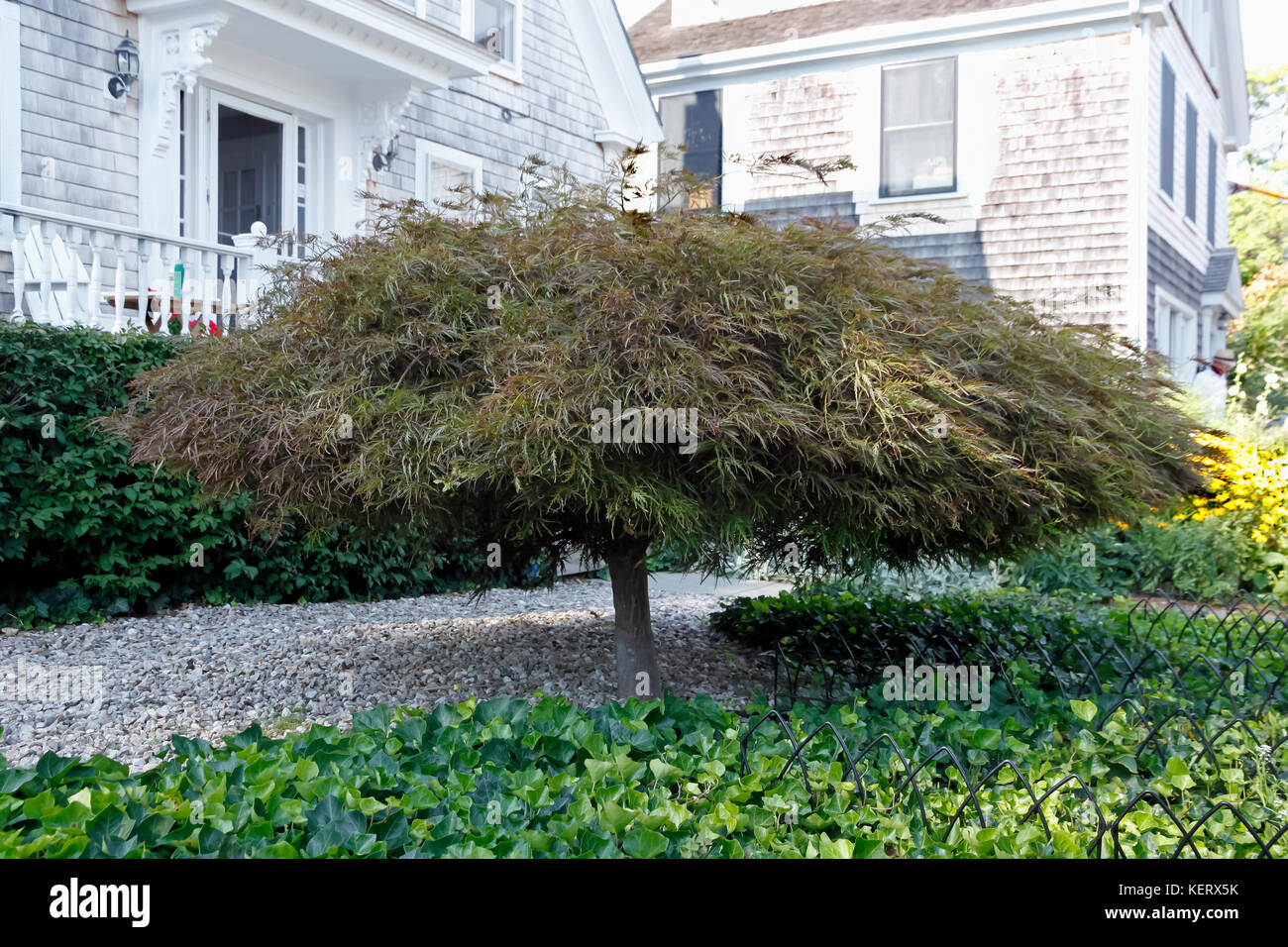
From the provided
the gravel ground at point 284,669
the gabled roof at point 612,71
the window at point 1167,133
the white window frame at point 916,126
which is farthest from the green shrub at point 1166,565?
the gabled roof at point 612,71

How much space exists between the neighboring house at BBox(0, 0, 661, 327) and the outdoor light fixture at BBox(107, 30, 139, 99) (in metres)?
0.01

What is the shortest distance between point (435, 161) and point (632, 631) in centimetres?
819

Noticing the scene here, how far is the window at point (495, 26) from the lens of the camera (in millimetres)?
11531

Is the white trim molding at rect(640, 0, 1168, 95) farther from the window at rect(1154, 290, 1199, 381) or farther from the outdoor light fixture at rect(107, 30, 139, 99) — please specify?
the outdoor light fixture at rect(107, 30, 139, 99)

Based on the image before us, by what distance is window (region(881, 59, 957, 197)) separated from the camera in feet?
43.7

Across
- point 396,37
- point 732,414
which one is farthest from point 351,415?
point 396,37

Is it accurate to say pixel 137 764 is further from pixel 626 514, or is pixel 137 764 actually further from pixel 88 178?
pixel 88 178

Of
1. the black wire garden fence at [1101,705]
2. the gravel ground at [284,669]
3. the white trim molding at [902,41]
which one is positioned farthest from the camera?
the white trim molding at [902,41]

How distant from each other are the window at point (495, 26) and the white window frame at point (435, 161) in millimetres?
1212

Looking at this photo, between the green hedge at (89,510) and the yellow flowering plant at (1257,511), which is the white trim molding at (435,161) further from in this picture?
the yellow flowering plant at (1257,511)

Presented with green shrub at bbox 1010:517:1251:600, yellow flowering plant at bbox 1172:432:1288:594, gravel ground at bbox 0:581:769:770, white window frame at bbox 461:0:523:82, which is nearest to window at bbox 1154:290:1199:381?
yellow flowering plant at bbox 1172:432:1288:594

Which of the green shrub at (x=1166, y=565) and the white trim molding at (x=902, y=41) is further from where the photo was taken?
the white trim molding at (x=902, y=41)

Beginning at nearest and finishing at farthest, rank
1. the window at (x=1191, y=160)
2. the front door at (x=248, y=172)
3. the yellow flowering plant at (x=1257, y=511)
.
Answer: the yellow flowering plant at (x=1257, y=511) → the front door at (x=248, y=172) → the window at (x=1191, y=160)

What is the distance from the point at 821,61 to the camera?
549 inches
